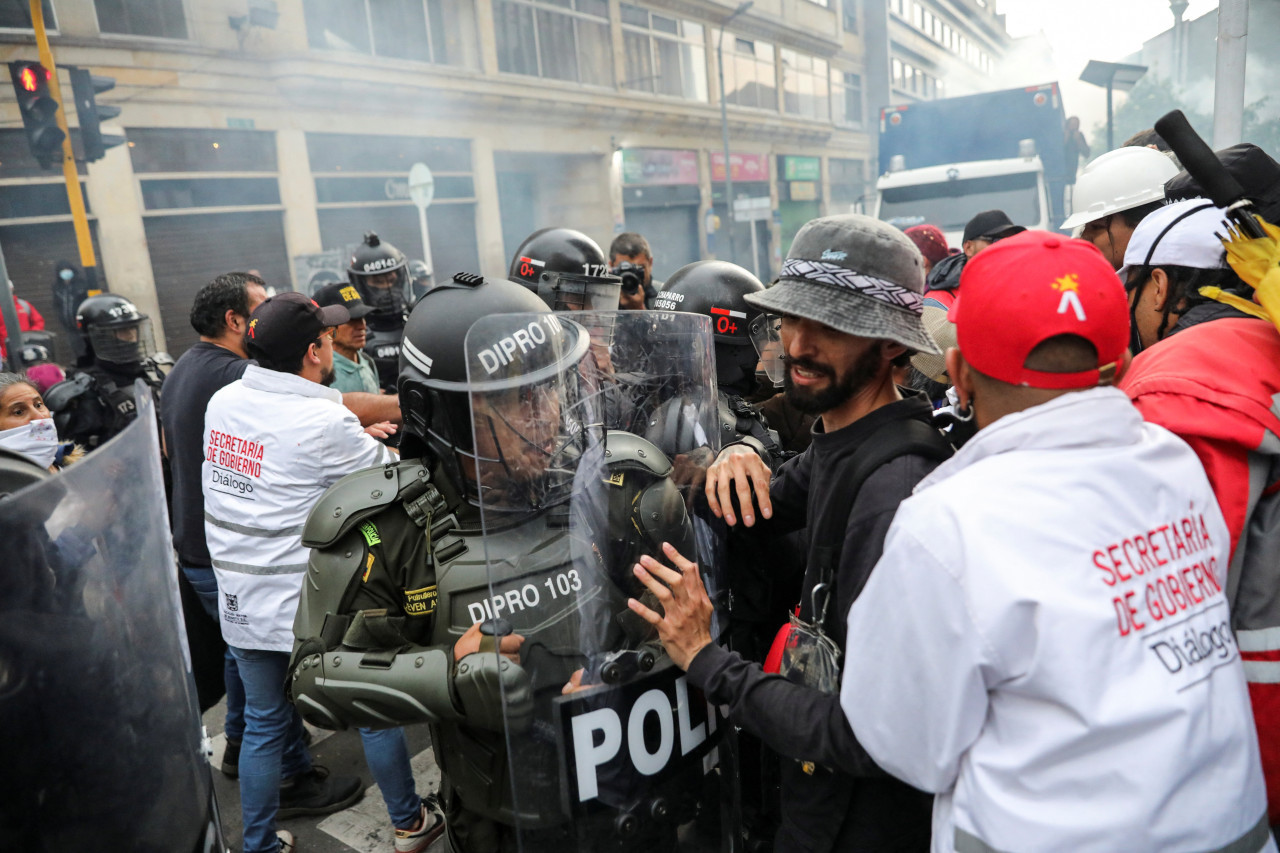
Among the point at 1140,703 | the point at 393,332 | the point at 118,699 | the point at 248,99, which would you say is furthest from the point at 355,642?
the point at 248,99

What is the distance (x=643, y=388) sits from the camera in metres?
1.69

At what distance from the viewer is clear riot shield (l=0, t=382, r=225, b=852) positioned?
97 cm

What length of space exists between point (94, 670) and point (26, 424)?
2958mm

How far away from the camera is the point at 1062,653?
1044mm

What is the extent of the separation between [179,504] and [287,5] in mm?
15220

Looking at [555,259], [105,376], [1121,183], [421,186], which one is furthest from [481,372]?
[421,186]

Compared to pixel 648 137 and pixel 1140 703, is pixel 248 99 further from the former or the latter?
pixel 1140 703

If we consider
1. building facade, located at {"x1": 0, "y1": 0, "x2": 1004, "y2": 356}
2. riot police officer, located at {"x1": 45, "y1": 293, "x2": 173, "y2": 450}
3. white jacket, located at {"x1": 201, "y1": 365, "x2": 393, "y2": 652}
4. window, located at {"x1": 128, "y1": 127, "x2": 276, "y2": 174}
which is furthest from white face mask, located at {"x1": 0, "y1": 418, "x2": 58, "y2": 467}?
window, located at {"x1": 128, "y1": 127, "x2": 276, "y2": 174}

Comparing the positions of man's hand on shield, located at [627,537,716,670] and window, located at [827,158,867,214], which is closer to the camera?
man's hand on shield, located at [627,537,716,670]

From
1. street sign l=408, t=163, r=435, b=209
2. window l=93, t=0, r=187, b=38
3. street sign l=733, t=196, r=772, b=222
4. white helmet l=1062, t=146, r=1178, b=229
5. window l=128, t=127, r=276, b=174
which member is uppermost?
window l=93, t=0, r=187, b=38

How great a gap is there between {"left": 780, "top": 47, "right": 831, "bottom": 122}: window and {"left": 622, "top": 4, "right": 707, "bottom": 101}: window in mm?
6267

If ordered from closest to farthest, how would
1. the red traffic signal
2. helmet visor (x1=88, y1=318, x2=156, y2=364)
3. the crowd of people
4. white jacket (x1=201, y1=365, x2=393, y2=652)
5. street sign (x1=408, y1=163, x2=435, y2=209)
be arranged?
the crowd of people → white jacket (x1=201, y1=365, x2=393, y2=652) → helmet visor (x1=88, y1=318, x2=156, y2=364) → the red traffic signal → street sign (x1=408, y1=163, x2=435, y2=209)

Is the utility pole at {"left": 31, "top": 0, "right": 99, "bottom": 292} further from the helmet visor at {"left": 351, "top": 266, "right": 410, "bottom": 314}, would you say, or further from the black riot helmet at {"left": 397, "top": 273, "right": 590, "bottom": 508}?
the black riot helmet at {"left": 397, "top": 273, "right": 590, "bottom": 508}

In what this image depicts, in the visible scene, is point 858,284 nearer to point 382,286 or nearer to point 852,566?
point 852,566
